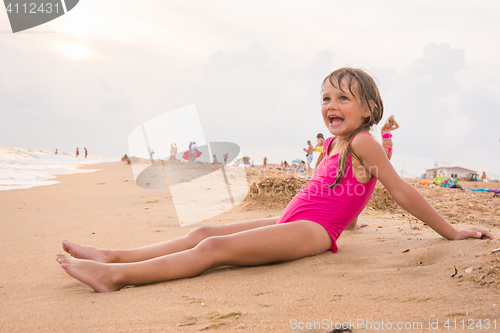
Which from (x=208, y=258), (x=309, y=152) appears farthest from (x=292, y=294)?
(x=309, y=152)

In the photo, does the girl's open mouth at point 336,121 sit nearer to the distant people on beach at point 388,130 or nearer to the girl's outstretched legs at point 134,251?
the girl's outstretched legs at point 134,251

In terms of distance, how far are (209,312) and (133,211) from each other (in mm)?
3792

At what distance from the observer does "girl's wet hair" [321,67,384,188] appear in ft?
6.88

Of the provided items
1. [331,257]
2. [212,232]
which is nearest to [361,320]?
[331,257]

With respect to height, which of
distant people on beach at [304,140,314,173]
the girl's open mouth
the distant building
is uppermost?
the girl's open mouth

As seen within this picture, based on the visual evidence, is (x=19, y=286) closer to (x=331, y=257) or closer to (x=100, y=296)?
(x=100, y=296)

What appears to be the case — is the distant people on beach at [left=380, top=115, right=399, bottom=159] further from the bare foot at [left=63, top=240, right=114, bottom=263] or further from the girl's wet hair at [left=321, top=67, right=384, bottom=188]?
the bare foot at [left=63, top=240, right=114, bottom=263]

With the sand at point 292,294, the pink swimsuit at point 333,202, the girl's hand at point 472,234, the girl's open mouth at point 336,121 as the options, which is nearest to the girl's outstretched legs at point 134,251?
the sand at point 292,294

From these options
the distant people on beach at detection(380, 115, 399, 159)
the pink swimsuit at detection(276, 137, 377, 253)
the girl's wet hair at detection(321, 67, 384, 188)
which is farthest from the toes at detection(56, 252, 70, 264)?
the distant people on beach at detection(380, 115, 399, 159)

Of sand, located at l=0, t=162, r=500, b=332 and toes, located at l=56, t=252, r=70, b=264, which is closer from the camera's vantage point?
sand, located at l=0, t=162, r=500, b=332

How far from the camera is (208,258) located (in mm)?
1883

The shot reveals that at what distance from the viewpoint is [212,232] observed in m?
2.31

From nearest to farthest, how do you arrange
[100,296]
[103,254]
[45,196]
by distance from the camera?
[100,296] < [103,254] < [45,196]

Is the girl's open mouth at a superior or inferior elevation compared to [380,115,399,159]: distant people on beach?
superior
